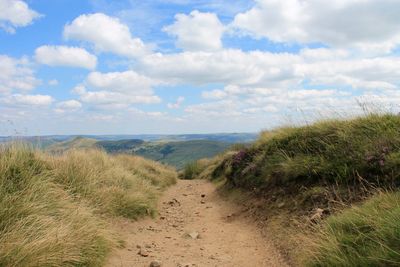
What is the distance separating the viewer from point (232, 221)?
9.80 m

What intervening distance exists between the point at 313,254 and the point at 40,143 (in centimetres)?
755

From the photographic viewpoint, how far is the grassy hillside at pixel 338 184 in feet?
14.8

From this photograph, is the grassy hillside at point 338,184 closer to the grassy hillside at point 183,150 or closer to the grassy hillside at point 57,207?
the grassy hillside at point 57,207

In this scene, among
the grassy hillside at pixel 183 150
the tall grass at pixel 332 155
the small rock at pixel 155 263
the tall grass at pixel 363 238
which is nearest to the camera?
the tall grass at pixel 363 238

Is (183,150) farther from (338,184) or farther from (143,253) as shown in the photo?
(143,253)

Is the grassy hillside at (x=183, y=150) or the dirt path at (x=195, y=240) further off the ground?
the dirt path at (x=195, y=240)

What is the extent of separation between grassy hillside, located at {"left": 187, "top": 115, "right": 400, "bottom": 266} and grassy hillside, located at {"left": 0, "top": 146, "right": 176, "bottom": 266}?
3108 millimetres

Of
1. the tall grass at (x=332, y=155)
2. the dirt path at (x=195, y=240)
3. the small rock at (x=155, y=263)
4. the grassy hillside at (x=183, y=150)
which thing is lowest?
the grassy hillside at (x=183, y=150)

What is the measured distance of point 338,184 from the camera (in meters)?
8.03

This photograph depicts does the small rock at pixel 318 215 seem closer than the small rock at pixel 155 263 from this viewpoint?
No

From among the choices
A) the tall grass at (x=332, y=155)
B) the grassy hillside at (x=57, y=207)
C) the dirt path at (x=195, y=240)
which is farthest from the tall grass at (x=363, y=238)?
the grassy hillside at (x=57, y=207)

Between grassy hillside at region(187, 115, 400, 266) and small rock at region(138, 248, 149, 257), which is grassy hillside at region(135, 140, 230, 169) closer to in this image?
grassy hillside at region(187, 115, 400, 266)

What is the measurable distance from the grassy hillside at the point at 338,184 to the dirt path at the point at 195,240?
761 mm

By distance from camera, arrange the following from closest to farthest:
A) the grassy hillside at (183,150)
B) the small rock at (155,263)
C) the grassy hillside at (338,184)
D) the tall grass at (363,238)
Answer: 1. the tall grass at (363,238)
2. the grassy hillside at (338,184)
3. the small rock at (155,263)
4. the grassy hillside at (183,150)
